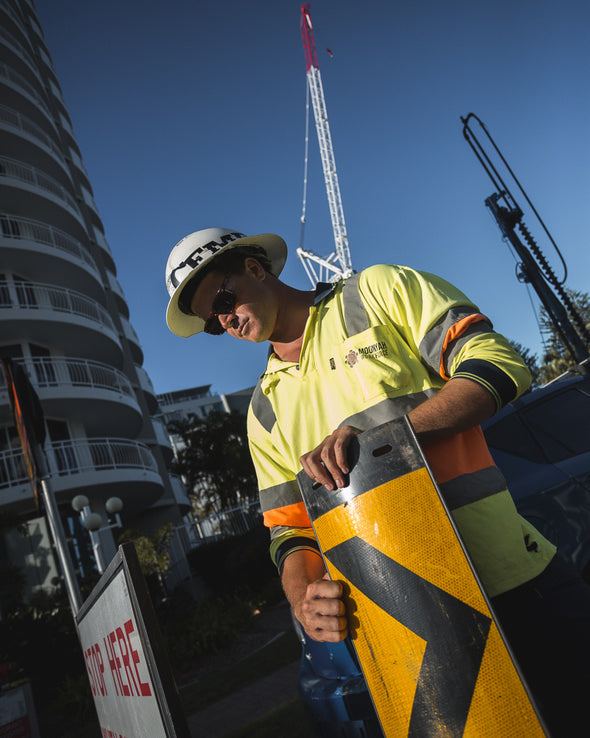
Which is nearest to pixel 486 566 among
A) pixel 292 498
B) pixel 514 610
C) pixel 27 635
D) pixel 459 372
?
pixel 514 610

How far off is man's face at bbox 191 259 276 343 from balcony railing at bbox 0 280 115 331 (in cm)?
1678

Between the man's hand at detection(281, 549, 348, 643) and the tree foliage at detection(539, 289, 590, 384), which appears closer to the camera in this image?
the man's hand at detection(281, 549, 348, 643)

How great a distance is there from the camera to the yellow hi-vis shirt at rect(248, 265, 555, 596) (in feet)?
3.86

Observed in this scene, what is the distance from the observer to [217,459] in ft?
93.7

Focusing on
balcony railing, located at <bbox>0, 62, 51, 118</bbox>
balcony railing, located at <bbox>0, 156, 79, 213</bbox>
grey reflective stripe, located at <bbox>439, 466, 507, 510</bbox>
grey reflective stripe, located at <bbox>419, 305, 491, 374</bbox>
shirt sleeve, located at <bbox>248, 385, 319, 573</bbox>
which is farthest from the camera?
balcony railing, located at <bbox>0, 62, 51, 118</bbox>

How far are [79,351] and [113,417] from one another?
9.87 feet

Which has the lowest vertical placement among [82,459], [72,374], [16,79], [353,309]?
[353,309]

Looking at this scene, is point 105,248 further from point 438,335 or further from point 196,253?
point 438,335

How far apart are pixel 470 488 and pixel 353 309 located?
654 millimetres

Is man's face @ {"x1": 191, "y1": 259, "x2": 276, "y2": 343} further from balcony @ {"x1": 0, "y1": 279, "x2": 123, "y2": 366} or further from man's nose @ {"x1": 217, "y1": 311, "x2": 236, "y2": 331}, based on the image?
balcony @ {"x1": 0, "y1": 279, "x2": 123, "y2": 366}

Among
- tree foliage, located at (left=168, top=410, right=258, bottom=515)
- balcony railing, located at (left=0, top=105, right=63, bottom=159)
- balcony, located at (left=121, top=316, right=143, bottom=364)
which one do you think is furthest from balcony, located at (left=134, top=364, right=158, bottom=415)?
balcony railing, located at (left=0, top=105, right=63, bottom=159)

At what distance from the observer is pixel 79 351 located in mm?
19828

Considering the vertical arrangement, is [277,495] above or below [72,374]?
below

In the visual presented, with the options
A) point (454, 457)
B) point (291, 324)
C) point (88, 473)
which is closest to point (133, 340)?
point (88, 473)
